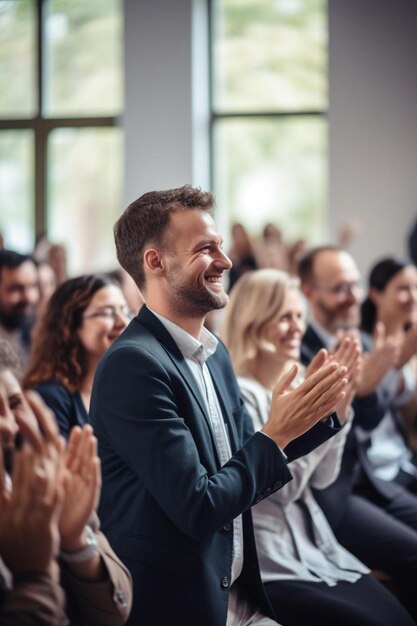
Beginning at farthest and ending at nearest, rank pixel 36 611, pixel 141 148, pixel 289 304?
pixel 141 148
pixel 289 304
pixel 36 611

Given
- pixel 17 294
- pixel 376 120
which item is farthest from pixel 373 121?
pixel 17 294

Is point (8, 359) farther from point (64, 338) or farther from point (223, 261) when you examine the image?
point (64, 338)

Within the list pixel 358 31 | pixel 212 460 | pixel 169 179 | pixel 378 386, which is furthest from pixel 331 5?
pixel 212 460

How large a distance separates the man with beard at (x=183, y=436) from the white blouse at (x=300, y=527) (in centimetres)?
44

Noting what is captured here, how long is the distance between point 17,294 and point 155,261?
307 cm

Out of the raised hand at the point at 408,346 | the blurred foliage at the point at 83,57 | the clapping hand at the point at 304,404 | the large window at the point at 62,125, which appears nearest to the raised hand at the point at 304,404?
the clapping hand at the point at 304,404

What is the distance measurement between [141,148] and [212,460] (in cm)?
634

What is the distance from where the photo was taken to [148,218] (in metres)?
1.98

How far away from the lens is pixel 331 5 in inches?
297

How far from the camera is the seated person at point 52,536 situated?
142 centimetres

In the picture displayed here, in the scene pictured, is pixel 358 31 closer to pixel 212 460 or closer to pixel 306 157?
pixel 306 157

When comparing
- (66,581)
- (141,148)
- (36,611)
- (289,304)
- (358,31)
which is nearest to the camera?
(36,611)

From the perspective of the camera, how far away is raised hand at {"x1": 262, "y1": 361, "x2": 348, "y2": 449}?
183 centimetres

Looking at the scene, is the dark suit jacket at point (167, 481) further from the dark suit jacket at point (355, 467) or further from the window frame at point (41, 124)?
the window frame at point (41, 124)
